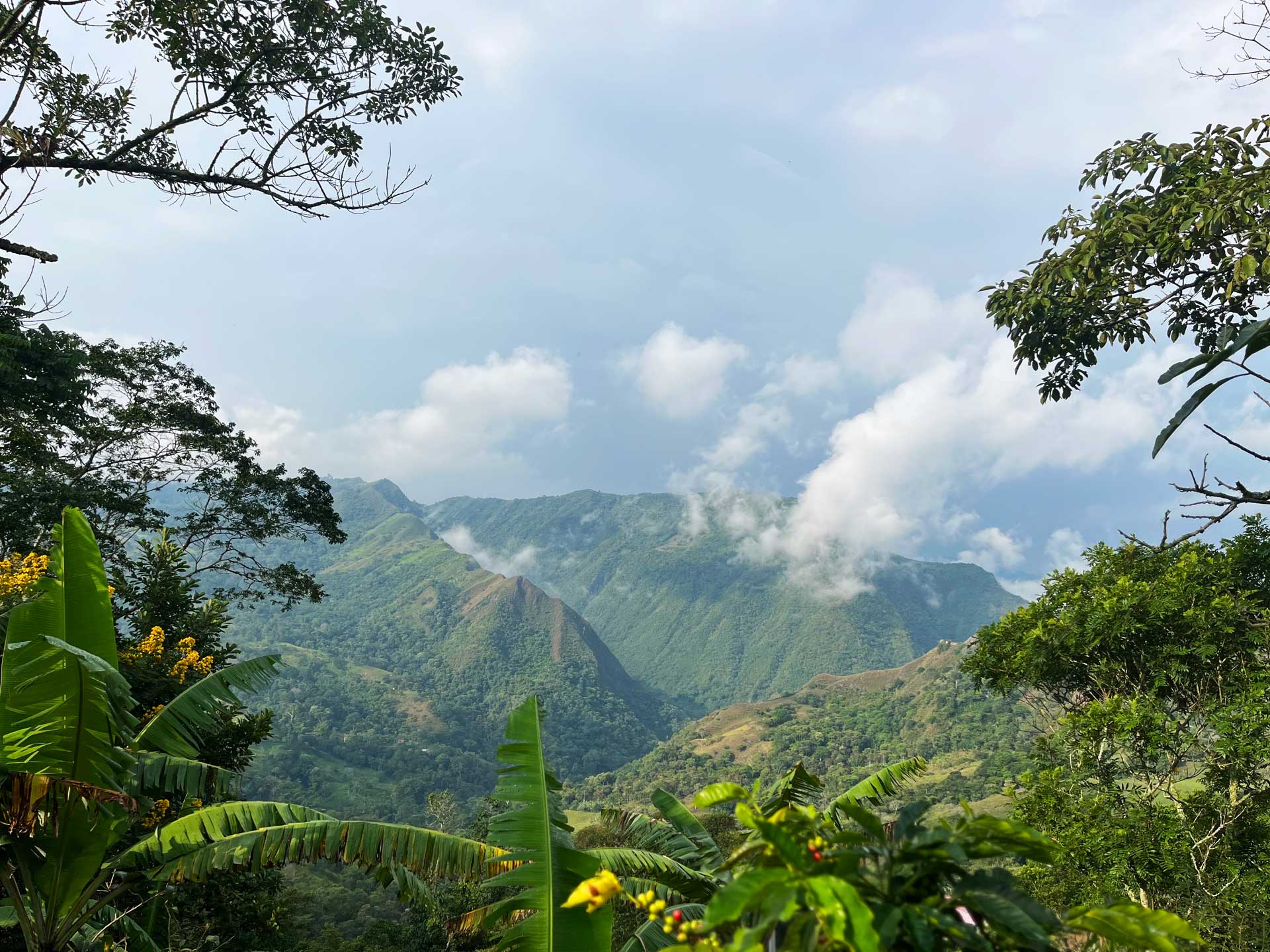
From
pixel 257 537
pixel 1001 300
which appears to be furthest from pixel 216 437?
pixel 1001 300

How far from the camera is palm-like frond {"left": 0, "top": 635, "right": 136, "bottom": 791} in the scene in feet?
13.4

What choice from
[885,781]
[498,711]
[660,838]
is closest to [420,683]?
[498,711]

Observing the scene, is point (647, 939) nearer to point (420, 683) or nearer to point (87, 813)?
point (87, 813)

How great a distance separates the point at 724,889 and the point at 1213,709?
34.3ft

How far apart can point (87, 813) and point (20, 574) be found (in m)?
4.66

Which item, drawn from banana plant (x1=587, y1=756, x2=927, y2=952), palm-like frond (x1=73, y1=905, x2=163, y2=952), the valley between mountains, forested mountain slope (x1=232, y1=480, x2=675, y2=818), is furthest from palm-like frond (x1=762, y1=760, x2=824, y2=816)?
forested mountain slope (x1=232, y1=480, x2=675, y2=818)

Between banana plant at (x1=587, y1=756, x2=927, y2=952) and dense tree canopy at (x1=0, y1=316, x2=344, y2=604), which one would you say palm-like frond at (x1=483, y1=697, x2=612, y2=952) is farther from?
dense tree canopy at (x1=0, y1=316, x2=344, y2=604)

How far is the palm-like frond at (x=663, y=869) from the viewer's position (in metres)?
3.89

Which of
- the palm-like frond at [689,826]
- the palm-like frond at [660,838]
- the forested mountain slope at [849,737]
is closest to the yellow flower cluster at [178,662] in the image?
the palm-like frond at [660,838]

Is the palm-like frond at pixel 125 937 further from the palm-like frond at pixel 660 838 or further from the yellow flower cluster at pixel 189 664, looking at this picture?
the palm-like frond at pixel 660 838

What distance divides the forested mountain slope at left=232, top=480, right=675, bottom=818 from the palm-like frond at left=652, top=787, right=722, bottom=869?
53.6m

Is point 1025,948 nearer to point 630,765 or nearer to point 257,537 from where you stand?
point 257,537

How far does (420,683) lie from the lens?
134m

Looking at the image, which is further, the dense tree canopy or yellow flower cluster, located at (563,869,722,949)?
the dense tree canopy
